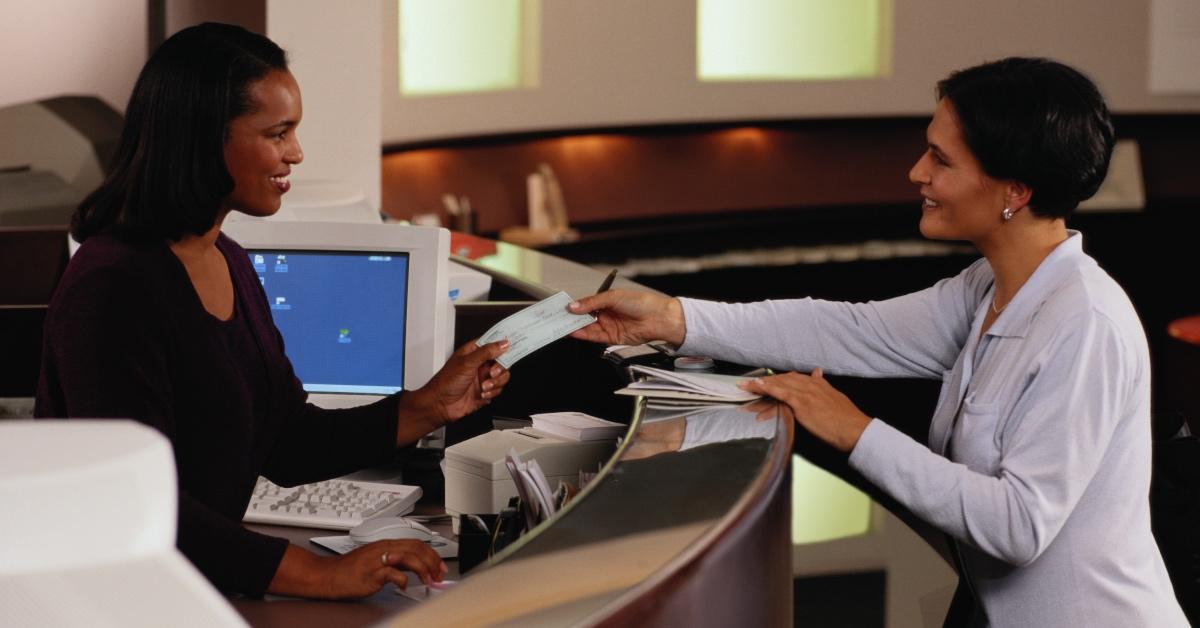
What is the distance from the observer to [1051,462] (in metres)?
1.89

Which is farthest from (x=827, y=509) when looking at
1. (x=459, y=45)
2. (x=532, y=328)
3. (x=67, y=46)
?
(x=459, y=45)

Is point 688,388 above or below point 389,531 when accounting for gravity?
above

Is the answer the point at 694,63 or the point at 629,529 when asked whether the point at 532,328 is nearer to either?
the point at 629,529

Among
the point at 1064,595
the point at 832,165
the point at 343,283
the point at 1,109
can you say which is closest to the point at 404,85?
the point at 1,109

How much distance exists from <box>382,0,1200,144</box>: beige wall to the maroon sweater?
195 inches

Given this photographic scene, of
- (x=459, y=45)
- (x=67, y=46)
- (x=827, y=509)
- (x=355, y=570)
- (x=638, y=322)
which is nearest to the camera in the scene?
(x=355, y=570)

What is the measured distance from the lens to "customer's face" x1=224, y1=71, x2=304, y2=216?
1.82 m

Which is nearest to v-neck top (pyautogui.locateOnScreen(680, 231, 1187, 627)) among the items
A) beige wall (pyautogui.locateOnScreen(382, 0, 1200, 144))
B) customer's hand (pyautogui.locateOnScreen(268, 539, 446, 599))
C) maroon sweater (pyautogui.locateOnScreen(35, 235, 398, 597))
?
customer's hand (pyautogui.locateOnScreen(268, 539, 446, 599))

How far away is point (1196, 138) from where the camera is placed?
30.8 feet

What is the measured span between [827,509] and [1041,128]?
5.03 feet

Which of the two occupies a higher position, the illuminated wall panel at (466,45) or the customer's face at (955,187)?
the illuminated wall panel at (466,45)

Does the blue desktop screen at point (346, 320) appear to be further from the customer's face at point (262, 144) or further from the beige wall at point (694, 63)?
the beige wall at point (694, 63)

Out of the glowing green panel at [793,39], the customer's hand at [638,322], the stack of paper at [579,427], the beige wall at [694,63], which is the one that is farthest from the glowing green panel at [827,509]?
the glowing green panel at [793,39]

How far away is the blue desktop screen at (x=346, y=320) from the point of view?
8.53ft
